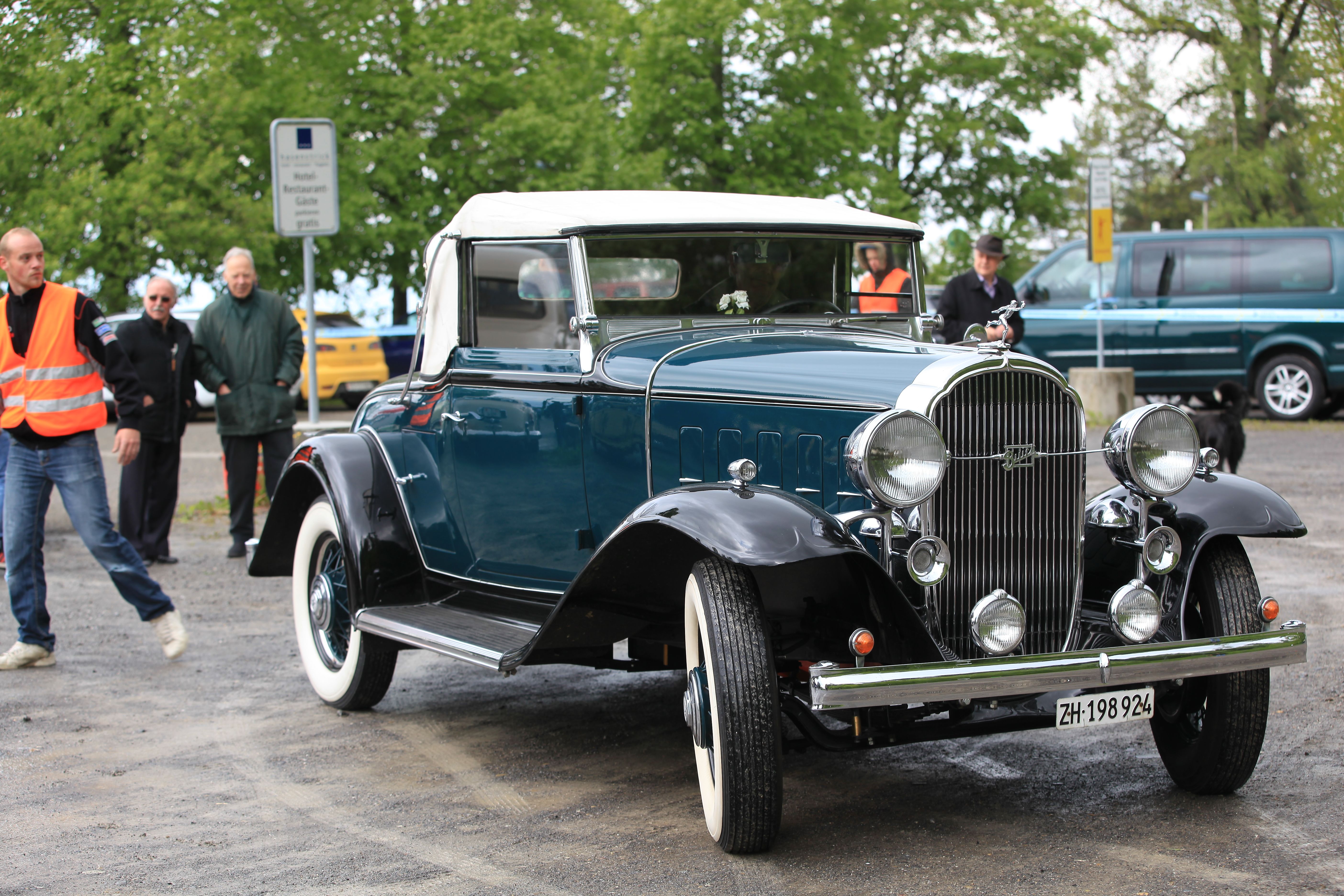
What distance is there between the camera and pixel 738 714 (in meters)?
3.46

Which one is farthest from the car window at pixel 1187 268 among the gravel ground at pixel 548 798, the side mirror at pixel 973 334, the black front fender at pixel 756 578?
the black front fender at pixel 756 578

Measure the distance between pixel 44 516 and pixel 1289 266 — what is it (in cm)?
1332

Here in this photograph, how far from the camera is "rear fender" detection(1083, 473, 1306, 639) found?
13.0 ft

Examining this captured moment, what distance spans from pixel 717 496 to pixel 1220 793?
70.4 inches

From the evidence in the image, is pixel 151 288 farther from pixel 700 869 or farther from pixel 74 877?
pixel 700 869

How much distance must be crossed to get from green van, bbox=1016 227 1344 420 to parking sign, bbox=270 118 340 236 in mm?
8313

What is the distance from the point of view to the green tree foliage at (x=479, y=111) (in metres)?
16.9

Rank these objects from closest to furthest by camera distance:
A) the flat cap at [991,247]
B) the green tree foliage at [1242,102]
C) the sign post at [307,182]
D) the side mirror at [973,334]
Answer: the side mirror at [973,334]
the flat cap at [991,247]
the sign post at [307,182]
the green tree foliage at [1242,102]

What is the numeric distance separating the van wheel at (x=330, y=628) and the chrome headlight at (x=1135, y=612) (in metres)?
2.76

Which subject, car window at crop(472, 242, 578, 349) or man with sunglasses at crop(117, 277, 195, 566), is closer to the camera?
car window at crop(472, 242, 578, 349)

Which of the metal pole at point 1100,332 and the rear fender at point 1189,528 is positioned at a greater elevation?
the metal pole at point 1100,332

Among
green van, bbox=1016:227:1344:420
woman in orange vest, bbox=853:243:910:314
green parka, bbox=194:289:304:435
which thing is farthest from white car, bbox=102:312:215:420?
woman in orange vest, bbox=853:243:910:314

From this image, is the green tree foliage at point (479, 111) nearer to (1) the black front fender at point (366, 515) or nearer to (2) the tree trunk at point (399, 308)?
(2) the tree trunk at point (399, 308)

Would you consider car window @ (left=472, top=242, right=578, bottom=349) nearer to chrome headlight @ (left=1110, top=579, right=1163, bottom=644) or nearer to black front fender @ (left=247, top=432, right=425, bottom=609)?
black front fender @ (left=247, top=432, right=425, bottom=609)
